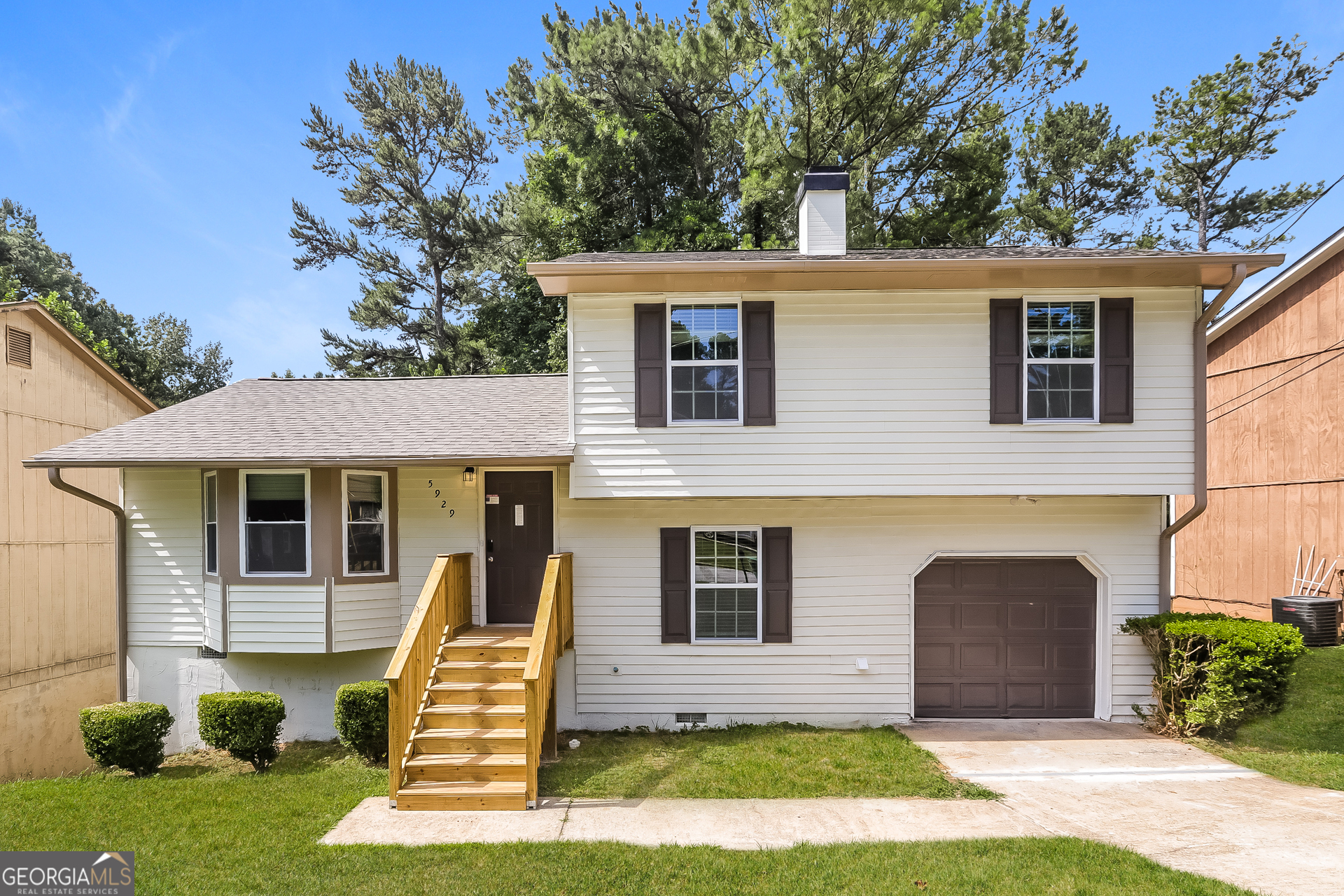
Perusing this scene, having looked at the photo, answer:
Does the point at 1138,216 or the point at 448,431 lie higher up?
the point at 1138,216

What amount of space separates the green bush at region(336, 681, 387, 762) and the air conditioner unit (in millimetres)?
13212

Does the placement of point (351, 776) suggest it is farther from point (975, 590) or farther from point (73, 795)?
point (975, 590)

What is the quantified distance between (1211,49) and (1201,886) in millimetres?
26902

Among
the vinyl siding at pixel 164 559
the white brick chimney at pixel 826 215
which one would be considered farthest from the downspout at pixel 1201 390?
the vinyl siding at pixel 164 559

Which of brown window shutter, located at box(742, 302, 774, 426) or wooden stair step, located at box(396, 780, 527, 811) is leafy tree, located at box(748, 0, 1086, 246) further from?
wooden stair step, located at box(396, 780, 527, 811)

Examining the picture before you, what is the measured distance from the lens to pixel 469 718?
271 inches

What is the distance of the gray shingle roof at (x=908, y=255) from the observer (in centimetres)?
778

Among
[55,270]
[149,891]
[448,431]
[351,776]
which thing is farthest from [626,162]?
[55,270]

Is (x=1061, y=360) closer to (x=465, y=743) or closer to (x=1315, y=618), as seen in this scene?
(x=1315, y=618)

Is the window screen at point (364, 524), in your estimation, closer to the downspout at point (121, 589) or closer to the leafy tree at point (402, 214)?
the downspout at point (121, 589)

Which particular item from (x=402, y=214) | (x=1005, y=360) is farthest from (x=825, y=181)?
(x=402, y=214)

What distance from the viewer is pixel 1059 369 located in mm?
8109

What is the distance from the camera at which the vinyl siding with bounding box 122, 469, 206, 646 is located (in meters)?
8.84

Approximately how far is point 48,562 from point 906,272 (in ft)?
47.2
